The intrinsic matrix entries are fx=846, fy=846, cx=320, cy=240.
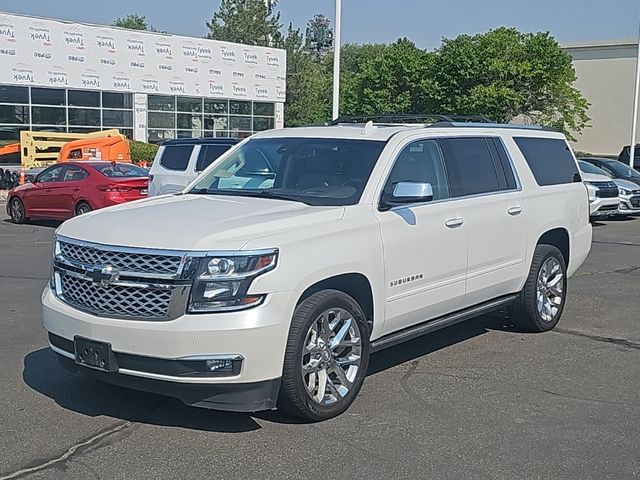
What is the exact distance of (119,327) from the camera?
4938 millimetres

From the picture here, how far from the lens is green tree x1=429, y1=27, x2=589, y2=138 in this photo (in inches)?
1481

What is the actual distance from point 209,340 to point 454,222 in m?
2.48

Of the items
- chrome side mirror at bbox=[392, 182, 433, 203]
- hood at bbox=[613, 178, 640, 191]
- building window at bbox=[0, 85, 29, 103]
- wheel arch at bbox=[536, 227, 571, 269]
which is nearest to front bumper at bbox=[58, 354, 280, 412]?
chrome side mirror at bbox=[392, 182, 433, 203]

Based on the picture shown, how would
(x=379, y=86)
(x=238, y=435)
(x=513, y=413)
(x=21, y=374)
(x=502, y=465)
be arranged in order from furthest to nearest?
(x=379, y=86), (x=21, y=374), (x=513, y=413), (x=238, y=435), (x=502, y=465)

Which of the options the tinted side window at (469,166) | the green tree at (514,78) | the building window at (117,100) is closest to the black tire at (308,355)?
the tinted side window at (469,166)

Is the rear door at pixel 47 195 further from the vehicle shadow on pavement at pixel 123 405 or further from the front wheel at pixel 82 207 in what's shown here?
the vehicle shadow on pavement at pixel 123 405

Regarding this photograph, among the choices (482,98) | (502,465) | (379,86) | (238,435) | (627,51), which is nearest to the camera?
(502,465)

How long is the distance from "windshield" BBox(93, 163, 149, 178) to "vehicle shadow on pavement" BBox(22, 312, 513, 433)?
10585 mm

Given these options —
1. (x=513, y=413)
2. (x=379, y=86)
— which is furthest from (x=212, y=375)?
(x=379, y=86)

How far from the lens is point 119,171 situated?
17.5 meters

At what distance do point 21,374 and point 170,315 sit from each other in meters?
2.18

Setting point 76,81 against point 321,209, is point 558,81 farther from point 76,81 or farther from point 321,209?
point 321,209

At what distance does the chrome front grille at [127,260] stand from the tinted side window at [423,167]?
1928 millimetres

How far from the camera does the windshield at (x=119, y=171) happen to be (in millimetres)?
17281
